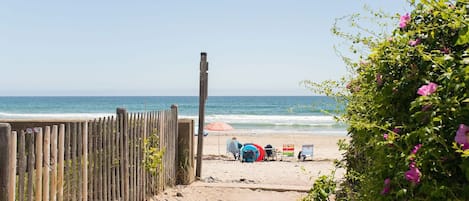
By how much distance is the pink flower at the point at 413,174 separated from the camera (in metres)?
1.43

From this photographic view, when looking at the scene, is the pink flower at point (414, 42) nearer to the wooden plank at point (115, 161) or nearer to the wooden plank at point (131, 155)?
the wooden plank at point (115, 161)

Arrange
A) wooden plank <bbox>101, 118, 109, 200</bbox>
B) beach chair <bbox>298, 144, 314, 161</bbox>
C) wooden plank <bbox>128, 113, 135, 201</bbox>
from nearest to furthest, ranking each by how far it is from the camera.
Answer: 1. wooden plank <bbox>101, 118, 109, 200</bbox>
2. wooden plank <bbox>128, 113, 135, 201</bbox>
3. beach chair <bbox>298, 144, 314, 161</bbox>

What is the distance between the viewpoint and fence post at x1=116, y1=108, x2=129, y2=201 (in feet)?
18.6

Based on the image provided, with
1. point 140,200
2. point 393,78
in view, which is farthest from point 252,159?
point 393,78

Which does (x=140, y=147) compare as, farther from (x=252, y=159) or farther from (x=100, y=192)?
(x=252, y=159)

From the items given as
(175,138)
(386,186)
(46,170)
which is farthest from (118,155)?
(386,186)

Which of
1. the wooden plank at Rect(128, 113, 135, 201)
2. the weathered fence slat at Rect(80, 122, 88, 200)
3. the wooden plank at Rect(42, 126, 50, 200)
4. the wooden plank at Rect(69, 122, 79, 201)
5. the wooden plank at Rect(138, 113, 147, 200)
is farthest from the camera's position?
the wooden plank at Rect(138, 113, 147, 200)

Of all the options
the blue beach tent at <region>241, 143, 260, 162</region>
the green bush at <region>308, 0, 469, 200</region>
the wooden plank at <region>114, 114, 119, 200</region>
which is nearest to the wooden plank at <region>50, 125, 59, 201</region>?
the wooden plank at <region>114, 114, 119, 200</region>

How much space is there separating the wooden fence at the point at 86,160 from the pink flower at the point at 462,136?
3.18 meters

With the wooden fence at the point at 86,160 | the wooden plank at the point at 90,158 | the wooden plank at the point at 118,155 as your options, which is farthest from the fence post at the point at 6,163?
the wooden plank at the point at 118,155

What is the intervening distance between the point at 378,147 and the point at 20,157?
291 cm

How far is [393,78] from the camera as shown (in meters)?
1.87

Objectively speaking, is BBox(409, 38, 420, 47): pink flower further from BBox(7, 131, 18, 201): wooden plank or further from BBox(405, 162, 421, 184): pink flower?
BBox(7, 131, 18, 201): wooden plank

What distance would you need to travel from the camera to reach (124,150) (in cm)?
575
